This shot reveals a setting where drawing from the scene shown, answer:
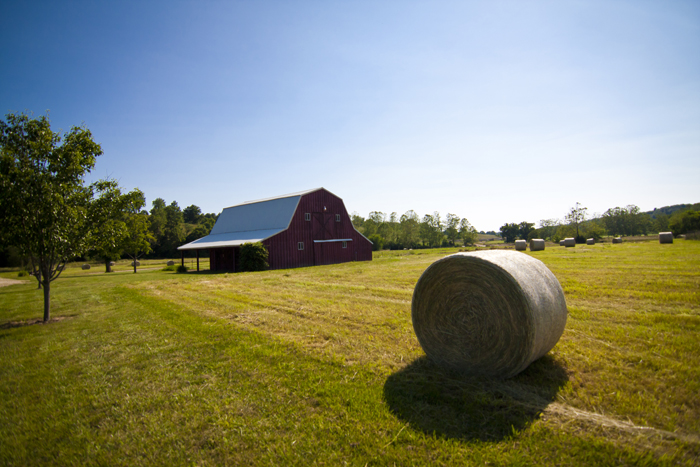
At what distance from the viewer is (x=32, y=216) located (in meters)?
8.39

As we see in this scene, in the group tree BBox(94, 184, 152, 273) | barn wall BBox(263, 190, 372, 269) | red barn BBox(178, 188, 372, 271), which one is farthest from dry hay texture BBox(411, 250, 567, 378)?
barn wall BBox(263, 190, 372, 269)

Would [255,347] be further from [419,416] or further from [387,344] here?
[419,416]

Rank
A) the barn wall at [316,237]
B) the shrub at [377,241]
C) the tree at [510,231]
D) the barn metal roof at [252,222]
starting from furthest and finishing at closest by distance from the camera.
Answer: the tree at [510,231] → the shrub at [377,241] → the barn metal roof at [252,222] → the barn wall at [316,237]

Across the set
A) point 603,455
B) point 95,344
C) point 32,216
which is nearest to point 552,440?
point 603,455

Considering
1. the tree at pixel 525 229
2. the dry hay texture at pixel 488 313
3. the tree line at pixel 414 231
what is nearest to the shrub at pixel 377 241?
the tree line at pixel 414 231

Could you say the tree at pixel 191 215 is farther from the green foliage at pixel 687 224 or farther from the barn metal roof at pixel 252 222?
the green foliage at pixel 687 224

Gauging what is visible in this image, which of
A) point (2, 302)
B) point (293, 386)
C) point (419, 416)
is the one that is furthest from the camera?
point (2, 302)

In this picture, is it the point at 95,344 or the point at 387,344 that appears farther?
the point at 95,344

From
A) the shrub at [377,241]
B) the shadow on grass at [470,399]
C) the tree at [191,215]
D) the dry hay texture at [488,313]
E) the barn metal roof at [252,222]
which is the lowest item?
the shadow on grass at [470,399]

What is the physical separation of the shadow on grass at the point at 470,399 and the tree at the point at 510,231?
106 metres

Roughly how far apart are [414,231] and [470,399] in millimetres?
Answer: 75429

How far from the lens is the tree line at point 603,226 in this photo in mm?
66594

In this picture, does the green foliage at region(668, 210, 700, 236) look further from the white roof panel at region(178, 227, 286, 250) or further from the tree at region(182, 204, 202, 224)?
the tree at region(182, 204, 202, 224)

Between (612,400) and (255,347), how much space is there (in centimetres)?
504
